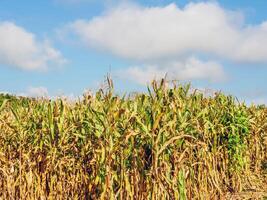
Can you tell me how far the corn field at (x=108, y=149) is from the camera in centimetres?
715

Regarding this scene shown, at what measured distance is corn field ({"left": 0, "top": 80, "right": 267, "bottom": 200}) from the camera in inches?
281

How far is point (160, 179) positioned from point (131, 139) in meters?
0.79

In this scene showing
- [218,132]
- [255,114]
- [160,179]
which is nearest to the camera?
[160,179]

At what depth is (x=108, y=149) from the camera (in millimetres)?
7184

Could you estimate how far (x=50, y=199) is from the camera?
8.12 m

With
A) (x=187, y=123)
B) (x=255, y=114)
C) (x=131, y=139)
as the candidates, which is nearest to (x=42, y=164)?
(x=131, y=139)

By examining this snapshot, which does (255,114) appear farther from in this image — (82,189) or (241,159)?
(82,189)

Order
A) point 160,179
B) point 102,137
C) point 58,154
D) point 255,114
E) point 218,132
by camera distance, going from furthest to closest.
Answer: point 255,114 → point 218,132 → point 58,154 → point 102,137 → point 160,179

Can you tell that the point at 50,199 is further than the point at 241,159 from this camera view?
No

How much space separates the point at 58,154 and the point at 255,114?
9242 mm

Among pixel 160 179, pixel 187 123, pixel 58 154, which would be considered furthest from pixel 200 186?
pixel 58 154

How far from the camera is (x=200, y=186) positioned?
8594 millimetres

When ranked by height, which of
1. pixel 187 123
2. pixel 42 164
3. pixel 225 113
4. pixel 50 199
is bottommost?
pixel 50 199

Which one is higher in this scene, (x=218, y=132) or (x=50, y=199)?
(x=218, y=132)
